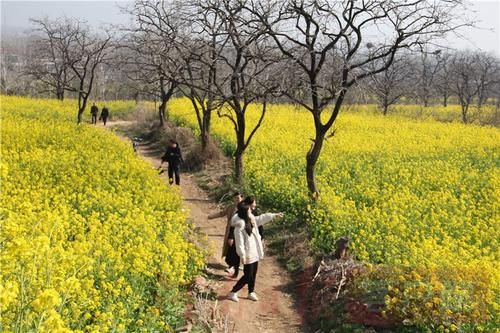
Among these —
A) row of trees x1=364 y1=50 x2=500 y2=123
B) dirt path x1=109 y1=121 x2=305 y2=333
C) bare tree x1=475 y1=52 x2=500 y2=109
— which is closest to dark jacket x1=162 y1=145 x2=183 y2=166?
dirt path x1=109 y1=121 x2=305 y2=333

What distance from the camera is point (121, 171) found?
556 inches

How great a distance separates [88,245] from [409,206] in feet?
26.5

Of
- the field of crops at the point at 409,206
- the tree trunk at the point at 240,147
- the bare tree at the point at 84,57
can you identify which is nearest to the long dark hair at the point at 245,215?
the field of crops at the point at 409,206

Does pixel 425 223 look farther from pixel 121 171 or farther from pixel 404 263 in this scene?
pixel 121 171

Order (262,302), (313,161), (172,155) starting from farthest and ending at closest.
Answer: (172,155), (313,161), (262,302)

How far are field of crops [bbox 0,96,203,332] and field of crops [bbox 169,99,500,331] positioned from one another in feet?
10.6

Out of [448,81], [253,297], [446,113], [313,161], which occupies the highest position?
[448,81]

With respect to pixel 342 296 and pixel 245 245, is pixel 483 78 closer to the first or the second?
pixel 342 296

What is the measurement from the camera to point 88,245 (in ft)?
24.5

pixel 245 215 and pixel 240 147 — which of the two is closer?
pixel 245 215

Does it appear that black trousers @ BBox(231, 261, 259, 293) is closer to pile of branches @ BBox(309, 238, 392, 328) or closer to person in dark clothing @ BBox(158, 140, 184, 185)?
pile of branches @ BBox(309, 238, 392, 328)

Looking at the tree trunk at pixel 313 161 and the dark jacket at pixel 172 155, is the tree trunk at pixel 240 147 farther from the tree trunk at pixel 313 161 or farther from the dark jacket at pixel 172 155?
the tree trunk at pixel 313 161

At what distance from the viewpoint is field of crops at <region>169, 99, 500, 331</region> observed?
7391mm

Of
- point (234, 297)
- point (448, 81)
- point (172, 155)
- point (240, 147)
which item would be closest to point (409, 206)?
point (234, 297)
